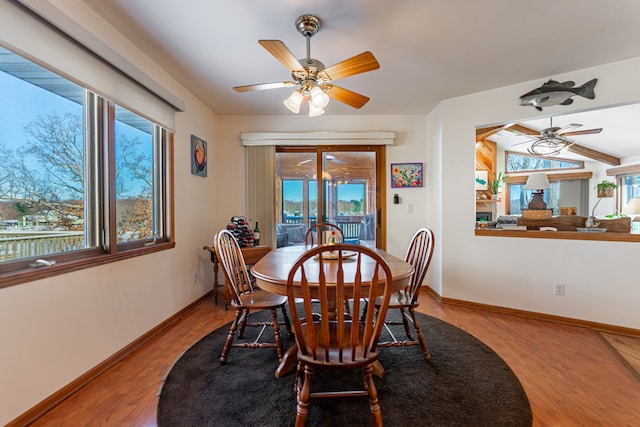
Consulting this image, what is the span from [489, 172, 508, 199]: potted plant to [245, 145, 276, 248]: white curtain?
193 inches

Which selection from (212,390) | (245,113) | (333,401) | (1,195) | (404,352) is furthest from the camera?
(245,113)

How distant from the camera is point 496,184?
578cm

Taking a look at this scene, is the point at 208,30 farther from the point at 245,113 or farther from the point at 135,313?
the point at 135,313

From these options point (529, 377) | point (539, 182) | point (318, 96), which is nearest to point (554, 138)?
point (539, 182)

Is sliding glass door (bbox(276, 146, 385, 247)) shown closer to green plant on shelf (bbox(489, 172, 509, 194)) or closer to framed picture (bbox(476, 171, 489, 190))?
framed picture (bbox(476, 171, 489, 190))

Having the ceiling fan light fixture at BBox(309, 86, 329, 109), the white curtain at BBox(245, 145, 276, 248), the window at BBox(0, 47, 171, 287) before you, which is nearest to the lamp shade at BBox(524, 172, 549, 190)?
the white curtain at BBox(245, 145, 276, 248)

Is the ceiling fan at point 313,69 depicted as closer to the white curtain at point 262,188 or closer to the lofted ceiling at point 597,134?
the white curtain at point 262,188

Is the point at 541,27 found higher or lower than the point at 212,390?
higher

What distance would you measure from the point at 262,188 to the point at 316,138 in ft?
3.28

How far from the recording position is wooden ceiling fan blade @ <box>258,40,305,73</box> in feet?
4.78

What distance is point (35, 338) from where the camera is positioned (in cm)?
141

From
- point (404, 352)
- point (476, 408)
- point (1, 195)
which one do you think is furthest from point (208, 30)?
point (476, 408)

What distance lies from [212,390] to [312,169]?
9.34ft

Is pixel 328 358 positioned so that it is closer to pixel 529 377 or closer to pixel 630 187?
pixel 529 377
